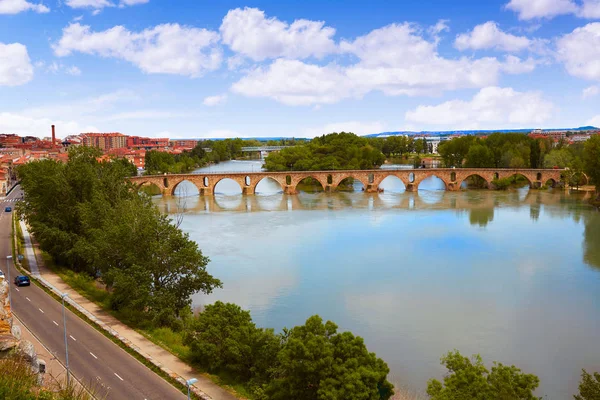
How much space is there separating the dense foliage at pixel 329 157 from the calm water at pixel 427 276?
20074mm

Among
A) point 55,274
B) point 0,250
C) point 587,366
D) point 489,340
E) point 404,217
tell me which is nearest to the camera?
point 587,366

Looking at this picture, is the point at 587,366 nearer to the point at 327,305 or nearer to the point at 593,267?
the point at 327,305

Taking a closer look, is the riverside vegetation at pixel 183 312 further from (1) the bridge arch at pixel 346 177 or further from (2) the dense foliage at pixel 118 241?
(1) the bridge arch at pixel 346 177

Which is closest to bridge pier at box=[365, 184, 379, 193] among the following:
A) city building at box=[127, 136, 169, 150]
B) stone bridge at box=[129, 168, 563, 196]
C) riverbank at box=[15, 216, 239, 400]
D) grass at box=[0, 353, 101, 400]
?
stone bridge at box=[129, 168, 563, 196]

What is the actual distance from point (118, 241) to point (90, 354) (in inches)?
233

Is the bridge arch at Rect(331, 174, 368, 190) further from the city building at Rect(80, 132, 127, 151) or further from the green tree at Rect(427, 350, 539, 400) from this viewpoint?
the city building at Rect(80, 132, 127, 151)

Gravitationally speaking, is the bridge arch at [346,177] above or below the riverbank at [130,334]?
above

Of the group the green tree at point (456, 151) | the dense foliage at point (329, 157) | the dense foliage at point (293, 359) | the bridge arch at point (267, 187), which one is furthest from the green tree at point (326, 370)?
the green tree at point (456, 151)

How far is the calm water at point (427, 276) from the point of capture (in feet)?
61.5

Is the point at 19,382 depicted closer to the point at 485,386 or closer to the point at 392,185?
the point at 485,386

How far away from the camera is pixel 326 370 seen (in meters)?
12.2

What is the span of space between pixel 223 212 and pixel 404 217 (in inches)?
641

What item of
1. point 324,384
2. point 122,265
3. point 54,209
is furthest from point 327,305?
point 54,209

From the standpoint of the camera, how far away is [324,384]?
1194cm
